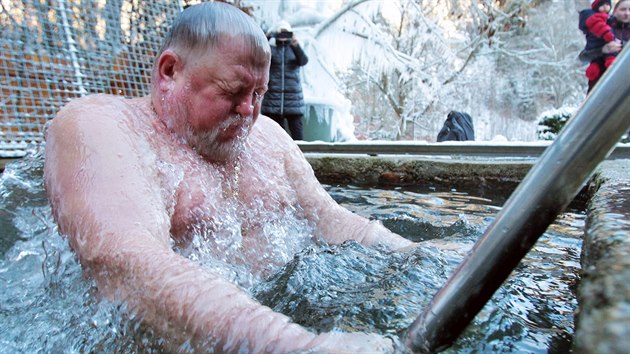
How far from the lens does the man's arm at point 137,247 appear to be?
0.88 m

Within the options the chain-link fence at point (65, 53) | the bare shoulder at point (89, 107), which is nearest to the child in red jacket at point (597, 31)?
the chain-link fence at point (65, 53)

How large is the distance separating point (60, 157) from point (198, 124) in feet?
→ 1.38

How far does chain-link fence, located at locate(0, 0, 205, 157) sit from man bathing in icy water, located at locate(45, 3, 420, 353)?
3200mm

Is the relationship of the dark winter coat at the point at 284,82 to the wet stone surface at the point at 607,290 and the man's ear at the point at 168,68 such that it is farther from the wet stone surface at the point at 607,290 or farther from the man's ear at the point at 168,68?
the wet stone surface at the point at 607,290

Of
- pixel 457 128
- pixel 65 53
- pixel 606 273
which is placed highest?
pixel 606 273

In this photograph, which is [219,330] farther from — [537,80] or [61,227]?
[537,80]

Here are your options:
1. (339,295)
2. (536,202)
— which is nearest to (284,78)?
(339,295)

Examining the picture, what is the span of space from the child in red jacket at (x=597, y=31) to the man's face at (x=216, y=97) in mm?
5549

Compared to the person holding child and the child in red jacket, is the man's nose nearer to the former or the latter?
the person holding child

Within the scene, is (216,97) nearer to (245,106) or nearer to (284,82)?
(245,106)

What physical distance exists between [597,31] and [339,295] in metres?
5.85

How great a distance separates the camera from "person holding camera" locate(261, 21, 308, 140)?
6.40 m

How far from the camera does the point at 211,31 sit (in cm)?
150

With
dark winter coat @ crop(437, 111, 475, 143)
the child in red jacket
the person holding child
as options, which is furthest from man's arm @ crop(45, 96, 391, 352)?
dark winter coat @ crop(437, 111, 475, 143)
